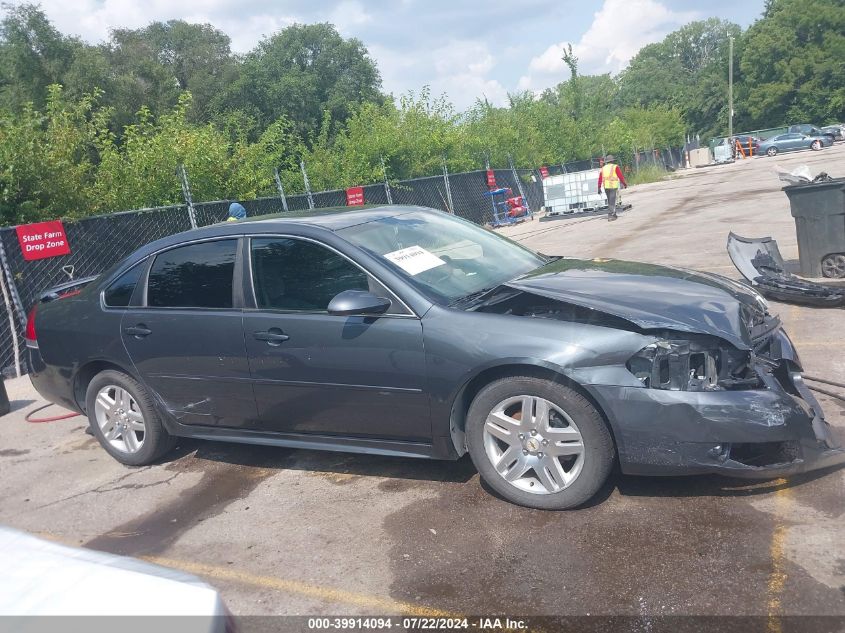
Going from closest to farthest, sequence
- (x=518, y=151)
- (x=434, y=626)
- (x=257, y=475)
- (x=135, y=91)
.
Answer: (x=434, y=626) < (x=257, y=475) < (x=518, y=151) < (x=135, y=91)

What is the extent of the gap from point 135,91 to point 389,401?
40.4 metres

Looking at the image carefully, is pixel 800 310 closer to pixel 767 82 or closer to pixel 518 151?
pixel 518 151

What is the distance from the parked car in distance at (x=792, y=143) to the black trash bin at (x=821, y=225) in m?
44.9

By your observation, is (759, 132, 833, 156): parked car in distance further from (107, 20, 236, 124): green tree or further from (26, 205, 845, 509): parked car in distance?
(26, 205, 845, 509): parked car in distance

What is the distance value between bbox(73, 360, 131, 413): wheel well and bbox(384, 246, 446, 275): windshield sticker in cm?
237

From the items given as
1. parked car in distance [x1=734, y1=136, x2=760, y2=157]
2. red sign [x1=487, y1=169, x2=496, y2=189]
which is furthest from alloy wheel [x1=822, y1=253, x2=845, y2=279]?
parked car in distance [x1=734, y1=136, x2=760, y2=157]

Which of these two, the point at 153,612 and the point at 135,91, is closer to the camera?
the point at 153,612

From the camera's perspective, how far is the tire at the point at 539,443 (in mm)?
3605

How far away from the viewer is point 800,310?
7207mm

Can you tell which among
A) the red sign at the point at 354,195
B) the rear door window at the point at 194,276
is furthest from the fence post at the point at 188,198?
the rear door window at the point at 194,276

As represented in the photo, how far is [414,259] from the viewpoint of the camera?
4.42 m

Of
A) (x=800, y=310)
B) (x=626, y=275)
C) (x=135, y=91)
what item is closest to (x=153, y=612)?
(x=626, y=275)

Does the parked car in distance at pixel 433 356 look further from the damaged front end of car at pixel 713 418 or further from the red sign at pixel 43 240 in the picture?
the red sign at pixel 43 240

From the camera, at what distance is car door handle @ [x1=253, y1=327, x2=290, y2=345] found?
4352mm
